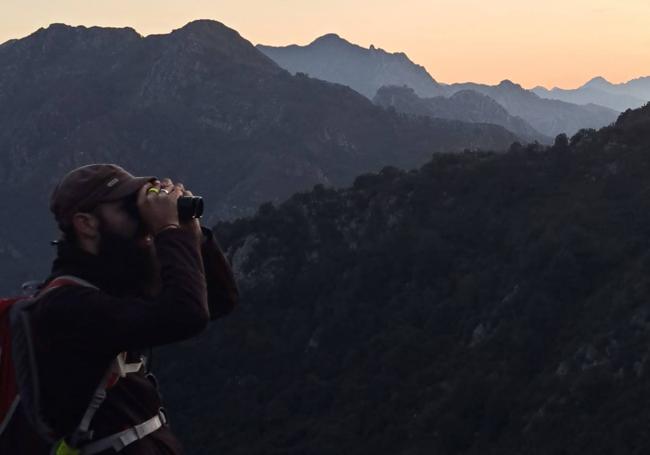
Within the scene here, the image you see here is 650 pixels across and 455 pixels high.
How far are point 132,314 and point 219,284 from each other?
77 centimetres

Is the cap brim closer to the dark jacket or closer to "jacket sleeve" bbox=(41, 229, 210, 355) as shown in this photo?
the dark jacket

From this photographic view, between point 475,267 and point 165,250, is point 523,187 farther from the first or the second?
point 165,250

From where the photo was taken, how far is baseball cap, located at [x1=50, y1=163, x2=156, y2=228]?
3.06 m

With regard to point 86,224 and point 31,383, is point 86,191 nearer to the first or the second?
point 86,224

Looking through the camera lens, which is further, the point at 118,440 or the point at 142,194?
the point at 142,194

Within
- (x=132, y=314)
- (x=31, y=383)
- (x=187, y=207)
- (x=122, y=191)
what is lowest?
(x=31, y=383)

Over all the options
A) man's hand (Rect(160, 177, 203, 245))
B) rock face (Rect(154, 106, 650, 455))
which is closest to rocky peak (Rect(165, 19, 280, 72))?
rock face (Rect(154, 106, 650, 455))

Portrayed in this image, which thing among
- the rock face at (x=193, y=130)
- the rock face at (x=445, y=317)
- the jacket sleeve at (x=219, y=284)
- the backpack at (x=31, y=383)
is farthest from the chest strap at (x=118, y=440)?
the rock face at (x=193, y=130)

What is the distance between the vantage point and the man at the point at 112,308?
2.86m

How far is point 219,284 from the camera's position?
3.58 m

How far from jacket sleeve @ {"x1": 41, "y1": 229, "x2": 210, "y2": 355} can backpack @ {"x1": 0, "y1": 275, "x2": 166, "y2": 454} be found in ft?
0.31

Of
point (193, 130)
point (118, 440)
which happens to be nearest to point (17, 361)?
point (118, 440)

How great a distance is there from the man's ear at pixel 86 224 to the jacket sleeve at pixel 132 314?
0.71 feet

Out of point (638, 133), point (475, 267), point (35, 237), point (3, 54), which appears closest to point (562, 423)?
point (475, 267)
